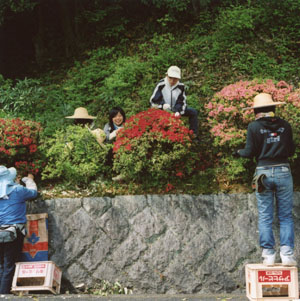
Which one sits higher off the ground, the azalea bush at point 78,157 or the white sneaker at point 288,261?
the azalea bush at point 78,157

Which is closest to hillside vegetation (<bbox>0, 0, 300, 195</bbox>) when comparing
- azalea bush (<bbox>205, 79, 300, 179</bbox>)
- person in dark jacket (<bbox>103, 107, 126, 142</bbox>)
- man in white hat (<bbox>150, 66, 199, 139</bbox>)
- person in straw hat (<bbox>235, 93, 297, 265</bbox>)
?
azalea bush (<bbox>205, 79, 300, 179</bbox>)

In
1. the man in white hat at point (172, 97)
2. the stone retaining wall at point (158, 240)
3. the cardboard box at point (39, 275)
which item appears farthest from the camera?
the man in white hat at point (172, 97)

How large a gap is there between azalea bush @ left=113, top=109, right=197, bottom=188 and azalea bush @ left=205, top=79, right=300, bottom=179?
0.60 m

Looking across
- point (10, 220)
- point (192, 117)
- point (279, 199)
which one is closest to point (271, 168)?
point (279, 199)

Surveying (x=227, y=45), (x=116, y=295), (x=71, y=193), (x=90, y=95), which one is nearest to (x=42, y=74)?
(x=90, y=95)

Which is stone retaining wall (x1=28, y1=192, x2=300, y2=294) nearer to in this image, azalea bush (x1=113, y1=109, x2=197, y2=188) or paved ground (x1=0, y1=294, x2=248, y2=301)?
paved ground (x1=0, y1=294, x2=248, y2=301)

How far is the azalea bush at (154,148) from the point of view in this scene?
20.9 feet

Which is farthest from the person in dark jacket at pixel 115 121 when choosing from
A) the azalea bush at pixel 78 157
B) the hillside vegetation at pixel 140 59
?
the hillside vegetation at pixel 140 59

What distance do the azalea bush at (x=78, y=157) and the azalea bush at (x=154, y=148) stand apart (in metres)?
0.38

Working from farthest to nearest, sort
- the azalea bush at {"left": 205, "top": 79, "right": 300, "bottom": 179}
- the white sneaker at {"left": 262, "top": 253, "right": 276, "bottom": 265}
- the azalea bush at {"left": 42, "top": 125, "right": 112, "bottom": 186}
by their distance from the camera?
the azalea bush at {"left": 42, "top": 125, "right": 112, "bottom": 186}
the azalea bush at {"left": 205, "top": 79, "right": 300, "bottom": 179}
the white sneaker at {"left": 262, "top": 253, "right": 276, "bottom": 265}

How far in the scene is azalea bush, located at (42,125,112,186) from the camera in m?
6.82

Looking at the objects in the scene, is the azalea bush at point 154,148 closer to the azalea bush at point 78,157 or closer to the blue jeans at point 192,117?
the azalea bush at point 78,157

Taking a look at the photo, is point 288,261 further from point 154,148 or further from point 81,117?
point 81,117

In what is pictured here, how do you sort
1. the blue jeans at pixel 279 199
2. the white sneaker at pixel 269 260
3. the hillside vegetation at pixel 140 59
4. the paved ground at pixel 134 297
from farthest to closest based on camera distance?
the hillside vegetation at pixel 140 59 → the paved ground at pixel 134 297 → the blue jeans at pixel 279 199 → the white sneaker at pixel 269 260
